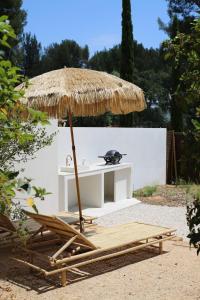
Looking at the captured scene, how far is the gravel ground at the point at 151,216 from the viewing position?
33.0 ft

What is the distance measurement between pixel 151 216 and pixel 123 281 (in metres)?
4.96

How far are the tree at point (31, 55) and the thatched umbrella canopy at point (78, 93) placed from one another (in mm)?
20821

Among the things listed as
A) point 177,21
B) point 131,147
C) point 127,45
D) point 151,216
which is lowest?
point 151,216

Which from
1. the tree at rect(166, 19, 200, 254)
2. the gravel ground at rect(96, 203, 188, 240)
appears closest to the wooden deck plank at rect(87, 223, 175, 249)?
the gravel ground at rect(96, 203, 188, 240)

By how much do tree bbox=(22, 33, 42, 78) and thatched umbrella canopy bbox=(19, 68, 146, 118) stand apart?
20.8 m

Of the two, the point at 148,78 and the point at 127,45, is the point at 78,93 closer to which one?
the point at 127,45

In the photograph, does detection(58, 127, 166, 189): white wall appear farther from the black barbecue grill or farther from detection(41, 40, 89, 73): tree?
detection(41, 40, 89, 73): tree

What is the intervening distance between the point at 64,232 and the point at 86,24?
23302 mm

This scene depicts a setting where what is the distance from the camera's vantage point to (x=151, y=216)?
1085cm

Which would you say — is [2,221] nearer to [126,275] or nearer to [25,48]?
[126,275]

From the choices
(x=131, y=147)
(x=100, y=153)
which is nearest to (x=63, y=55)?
(x=131, y=147)

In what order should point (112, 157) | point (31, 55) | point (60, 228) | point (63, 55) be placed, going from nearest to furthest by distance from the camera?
point (60, 228) → point (112, 157) → point (31, 55) → point (63, 55)

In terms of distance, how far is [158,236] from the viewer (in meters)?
7.42

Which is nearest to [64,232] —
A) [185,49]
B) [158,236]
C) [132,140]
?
[158,236]
